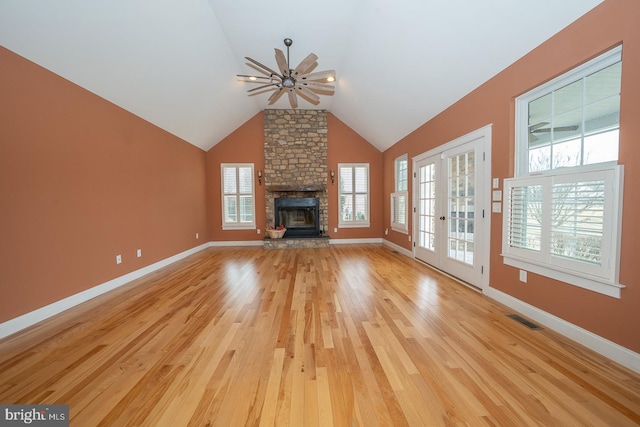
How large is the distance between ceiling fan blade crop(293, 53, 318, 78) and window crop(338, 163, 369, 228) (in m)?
3.68

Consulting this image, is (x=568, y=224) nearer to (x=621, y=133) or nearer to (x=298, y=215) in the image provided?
(x=621, y=133)

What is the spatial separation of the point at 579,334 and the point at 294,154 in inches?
240

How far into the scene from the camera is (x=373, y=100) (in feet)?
16.1

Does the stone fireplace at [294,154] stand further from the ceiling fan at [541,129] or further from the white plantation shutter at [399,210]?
the ceiling fan at [541,129]

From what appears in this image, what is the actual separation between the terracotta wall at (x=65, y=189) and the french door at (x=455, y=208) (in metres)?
4.85

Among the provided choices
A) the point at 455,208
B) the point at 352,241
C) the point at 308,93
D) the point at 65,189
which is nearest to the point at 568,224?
the point at 455,208

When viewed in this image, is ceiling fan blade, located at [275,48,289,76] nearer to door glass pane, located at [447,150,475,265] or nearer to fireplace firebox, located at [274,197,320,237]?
door glass pane, located at [447,150,475,265]

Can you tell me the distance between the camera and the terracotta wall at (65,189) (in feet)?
7.49

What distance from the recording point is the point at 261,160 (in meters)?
6.85

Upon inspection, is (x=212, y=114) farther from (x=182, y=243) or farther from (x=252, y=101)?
(x=182, y=243)

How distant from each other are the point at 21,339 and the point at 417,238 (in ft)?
17.5

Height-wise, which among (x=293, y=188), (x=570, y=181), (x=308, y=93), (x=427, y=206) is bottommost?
(x=427, y=206)

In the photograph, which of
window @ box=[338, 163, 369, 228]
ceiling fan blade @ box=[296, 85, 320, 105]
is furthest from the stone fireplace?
ceiling fan blade @ box=[296, 85, 320, 105]

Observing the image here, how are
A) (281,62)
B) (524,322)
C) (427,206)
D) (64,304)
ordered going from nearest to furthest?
(524,322)
(64,304)
(281,62)
(427,206)
